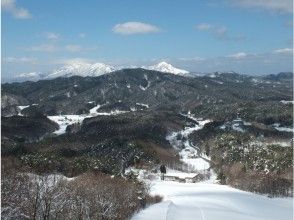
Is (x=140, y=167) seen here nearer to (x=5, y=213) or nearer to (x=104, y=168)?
(x=104, y=168)

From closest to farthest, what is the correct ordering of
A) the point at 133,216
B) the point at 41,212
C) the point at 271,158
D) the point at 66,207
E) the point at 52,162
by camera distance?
the point at 41,212
the point at 66,207
the point at 133,216
the point at 52,162
the point at 271,158

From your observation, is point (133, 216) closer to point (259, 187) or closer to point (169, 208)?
point (169, 208)

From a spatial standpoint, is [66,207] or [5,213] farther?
[66,207]

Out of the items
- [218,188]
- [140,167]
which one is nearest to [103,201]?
[218,188]

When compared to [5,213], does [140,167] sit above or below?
below

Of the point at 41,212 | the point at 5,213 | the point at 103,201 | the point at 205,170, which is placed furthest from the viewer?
the point at 205,170
